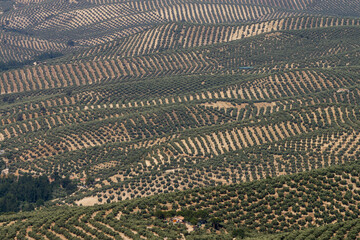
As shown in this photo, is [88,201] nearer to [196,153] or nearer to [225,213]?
[196,153]

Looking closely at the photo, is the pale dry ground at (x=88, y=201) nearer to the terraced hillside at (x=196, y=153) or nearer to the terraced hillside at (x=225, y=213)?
the terraced hillside at (x=196, y=153)

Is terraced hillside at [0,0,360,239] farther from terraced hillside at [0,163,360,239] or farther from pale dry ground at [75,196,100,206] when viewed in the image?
pale dry ground at [75,196,100,206]

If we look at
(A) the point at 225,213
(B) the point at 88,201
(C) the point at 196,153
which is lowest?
(A) the point at 225,213

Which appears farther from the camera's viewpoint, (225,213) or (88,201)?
(88,201)

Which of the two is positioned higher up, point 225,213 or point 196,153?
point 196,153

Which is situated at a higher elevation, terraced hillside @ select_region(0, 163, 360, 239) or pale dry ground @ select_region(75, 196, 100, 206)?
A: pale dry ground @ select_region(75, 196, 100, 206)

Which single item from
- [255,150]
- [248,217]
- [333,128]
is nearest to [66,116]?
[255,150]

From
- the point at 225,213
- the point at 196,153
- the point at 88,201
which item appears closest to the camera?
the point at 225,213

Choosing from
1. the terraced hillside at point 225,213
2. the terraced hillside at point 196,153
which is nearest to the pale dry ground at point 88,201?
the terraced hillside at point 196,153

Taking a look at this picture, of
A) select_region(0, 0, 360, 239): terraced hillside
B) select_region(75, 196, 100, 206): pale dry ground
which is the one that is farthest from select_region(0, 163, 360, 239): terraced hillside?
select_region(75, 196, 100, 206): pale dry ground

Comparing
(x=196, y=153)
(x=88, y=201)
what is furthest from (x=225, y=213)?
(x=196, y=153)

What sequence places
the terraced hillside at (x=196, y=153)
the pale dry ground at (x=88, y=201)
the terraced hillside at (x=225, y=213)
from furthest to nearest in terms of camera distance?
the pale dry ground at (x=88, y=201) < the terraced hillside at (x=196, y=153) < the terraced hillside at (x=225, y=213)
